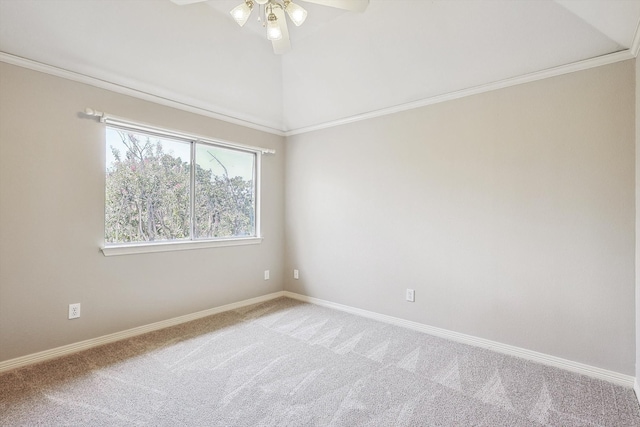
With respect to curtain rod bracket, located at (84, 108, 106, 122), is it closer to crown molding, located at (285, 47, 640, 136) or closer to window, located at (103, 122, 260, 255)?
window, located at (103, 122, 260, 255)

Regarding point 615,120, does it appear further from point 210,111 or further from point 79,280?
point 79,280

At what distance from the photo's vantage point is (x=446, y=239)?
2938 millimetres

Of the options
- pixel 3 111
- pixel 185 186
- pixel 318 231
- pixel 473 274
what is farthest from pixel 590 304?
pixel 3 111

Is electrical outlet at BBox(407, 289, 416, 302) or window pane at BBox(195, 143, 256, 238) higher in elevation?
window pane at BBox(195, 143, 256, 238)

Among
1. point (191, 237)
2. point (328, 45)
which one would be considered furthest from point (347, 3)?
point (191, 237)

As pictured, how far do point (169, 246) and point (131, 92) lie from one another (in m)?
1.47

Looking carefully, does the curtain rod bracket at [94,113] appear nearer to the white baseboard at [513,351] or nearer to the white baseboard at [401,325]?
the white baseboard at [401,325]

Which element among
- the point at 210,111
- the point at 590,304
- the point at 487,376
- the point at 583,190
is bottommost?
the point at 487,376

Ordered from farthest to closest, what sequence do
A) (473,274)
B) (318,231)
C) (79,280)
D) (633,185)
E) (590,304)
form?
(318,231), (473,274), (79,280), (590,304), (633,185)

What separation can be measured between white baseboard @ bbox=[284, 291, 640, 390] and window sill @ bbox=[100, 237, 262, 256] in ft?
4.73

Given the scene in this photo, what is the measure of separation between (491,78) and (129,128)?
3249 millimetres

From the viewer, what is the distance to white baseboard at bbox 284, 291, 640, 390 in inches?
84.8

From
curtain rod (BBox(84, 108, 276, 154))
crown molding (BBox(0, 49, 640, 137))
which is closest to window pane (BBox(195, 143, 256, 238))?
curtain rod (BBox(84, 108, 276, 154))

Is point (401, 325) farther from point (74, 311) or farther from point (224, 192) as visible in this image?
point (74, 311)
